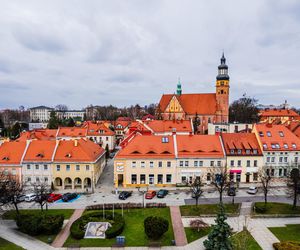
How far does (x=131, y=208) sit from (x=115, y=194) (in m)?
7.72

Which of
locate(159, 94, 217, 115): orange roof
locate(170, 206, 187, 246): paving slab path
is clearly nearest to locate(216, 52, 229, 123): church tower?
locate(159, 94, 217, 115): orange roof

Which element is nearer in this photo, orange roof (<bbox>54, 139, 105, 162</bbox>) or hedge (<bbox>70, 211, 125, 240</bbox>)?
hedge (<bbox>70, 211, 125, 240</bbox>)

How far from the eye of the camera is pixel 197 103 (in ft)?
325

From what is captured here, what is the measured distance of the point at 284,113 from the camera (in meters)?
126

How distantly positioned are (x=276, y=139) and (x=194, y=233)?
99.8 feet

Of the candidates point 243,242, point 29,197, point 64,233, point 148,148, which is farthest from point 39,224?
point 148,148

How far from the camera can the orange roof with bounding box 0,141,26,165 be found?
47.4 meters

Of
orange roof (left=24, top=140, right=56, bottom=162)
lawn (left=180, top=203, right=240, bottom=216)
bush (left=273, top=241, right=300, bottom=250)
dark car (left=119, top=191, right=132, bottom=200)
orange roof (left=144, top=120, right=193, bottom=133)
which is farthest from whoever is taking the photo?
orange roof (left=144, top=120, right=193, bottom=133)

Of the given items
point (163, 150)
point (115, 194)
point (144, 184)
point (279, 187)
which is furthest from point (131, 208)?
point (279, 187)

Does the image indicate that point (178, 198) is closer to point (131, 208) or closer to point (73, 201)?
point (131, 208)

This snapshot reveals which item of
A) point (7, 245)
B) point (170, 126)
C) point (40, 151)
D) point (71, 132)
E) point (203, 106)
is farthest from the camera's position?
point (203, 106)

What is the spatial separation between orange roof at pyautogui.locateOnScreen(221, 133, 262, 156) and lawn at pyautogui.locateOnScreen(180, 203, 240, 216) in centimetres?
1387

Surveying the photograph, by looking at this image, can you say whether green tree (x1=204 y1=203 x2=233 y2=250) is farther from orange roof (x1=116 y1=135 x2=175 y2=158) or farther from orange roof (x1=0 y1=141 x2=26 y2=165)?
orange roof (x1=0 y1=141 x2=26 y2=165)

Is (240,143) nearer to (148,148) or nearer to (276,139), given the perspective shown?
(276,139)
